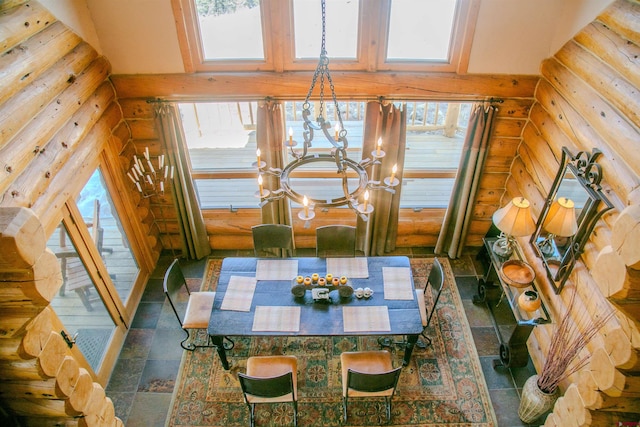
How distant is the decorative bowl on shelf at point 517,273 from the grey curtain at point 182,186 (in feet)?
12.1

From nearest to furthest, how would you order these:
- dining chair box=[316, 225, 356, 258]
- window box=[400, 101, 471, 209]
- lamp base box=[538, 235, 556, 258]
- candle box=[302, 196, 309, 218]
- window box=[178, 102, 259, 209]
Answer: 1. candle box=[302, 196, 309, 218]
2. lamp base box=[538, 235, 556, 258]
3. dining chair box=[316, 225, 356, 258]
4. window box=[178, 102, 259, 209]
5. window box=[400, 101, 471, 209]

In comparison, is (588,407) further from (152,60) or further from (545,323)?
(152,60)

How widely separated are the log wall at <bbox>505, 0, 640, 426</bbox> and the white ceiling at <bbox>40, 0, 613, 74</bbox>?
21 centimetres

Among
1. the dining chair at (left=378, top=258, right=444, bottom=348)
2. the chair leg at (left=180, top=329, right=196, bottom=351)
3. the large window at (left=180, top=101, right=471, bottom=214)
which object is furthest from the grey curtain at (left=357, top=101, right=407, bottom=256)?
the chair leg at (left=180, top=329, right=196, bottom=351)

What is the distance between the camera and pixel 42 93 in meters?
3.29

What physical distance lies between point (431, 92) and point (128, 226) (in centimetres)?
380

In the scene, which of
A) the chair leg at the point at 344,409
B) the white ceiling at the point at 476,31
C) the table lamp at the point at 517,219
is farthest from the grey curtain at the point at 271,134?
the table lamp at the point at 517,219

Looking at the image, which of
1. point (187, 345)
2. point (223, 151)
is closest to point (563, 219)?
point (187, 345)

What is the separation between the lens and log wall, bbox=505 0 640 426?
2.12 m

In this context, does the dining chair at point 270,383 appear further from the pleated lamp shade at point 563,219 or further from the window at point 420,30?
the window at point 420,30

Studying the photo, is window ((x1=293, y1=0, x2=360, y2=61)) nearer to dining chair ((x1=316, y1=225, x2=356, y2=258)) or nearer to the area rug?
dining chair ((x1=316, y1=225, x2=356, y2=258))

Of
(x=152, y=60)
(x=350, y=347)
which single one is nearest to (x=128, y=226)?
(x=152, y=60)

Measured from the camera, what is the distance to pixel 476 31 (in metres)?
4.12

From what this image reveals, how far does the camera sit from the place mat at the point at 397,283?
163 inches
